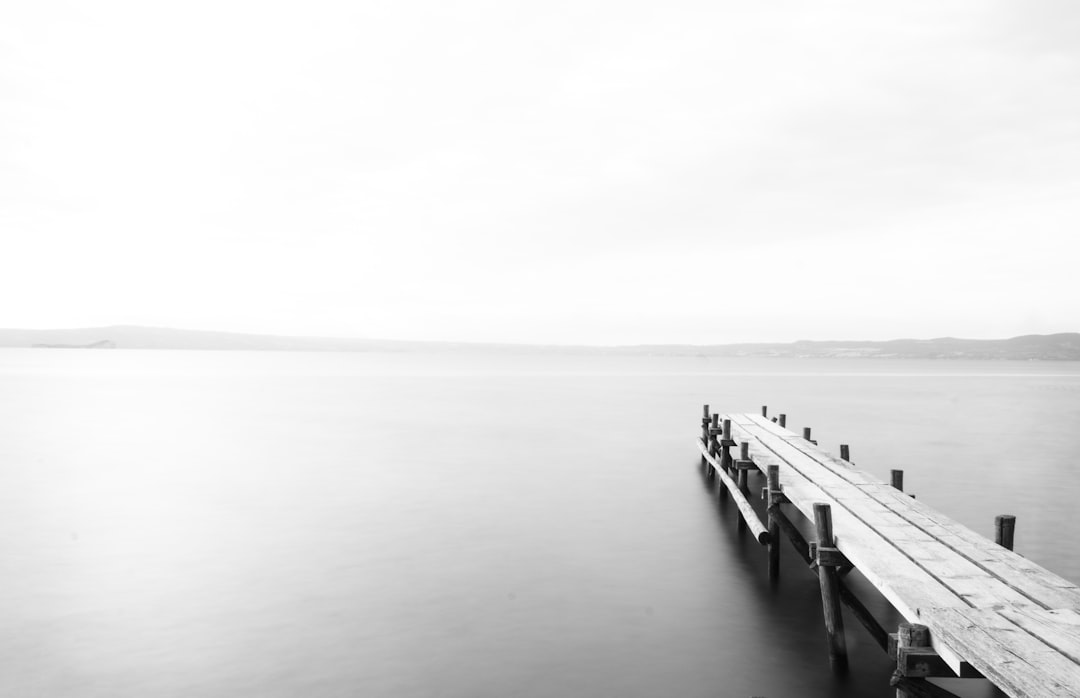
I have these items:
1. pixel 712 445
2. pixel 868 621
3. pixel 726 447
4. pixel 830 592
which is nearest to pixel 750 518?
pixel 868 621

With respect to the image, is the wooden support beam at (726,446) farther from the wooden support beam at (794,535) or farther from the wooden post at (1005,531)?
the wooden post at (1005,531)

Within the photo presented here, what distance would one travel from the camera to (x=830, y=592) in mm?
7426

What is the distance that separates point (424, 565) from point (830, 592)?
725cm

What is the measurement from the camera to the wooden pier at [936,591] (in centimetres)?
476

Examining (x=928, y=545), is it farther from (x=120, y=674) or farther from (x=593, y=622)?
(x=120, y=674)

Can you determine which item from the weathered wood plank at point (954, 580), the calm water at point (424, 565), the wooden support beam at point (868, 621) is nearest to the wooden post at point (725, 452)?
the calm water at point (424, 565)

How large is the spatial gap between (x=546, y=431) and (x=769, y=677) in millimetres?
26545

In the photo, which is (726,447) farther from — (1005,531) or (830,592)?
(830,592)

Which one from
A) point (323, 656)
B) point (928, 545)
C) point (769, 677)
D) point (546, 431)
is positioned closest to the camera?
point (928, 545)

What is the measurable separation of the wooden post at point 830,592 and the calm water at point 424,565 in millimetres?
232

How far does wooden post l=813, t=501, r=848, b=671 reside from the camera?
735cm

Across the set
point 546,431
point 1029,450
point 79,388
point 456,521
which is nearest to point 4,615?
point 456,521

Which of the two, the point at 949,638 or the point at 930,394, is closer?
the point at 949,638

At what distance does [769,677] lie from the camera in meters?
7.93
